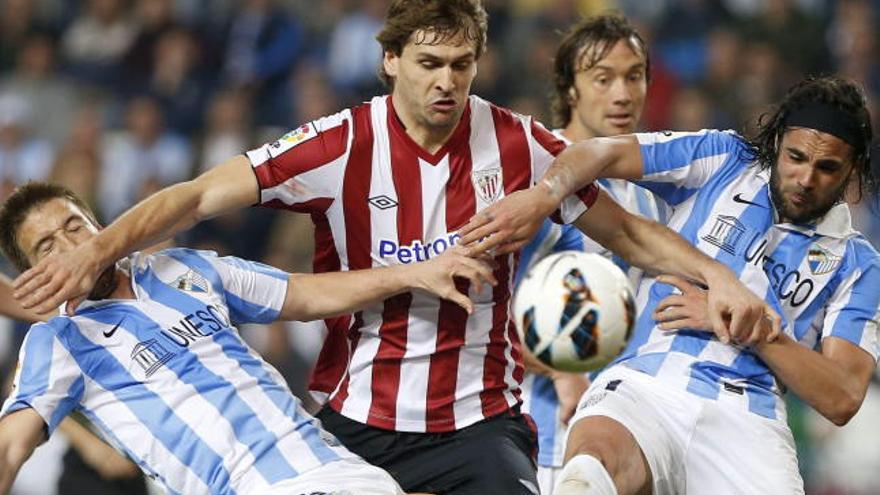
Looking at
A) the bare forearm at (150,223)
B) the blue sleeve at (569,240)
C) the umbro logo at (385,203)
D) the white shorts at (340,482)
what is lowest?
the white shorts at (340,482)

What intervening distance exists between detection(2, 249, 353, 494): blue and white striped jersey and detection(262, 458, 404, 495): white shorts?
0.04 meters

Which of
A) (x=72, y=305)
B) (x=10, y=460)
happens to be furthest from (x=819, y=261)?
(x=10, y=460)

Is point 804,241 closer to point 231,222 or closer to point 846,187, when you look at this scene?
point 846,187

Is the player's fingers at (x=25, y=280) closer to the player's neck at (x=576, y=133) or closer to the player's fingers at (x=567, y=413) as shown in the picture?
the player's fingers at (x=567, y=413)

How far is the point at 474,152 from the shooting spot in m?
4.82

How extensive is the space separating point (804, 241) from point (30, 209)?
2.52 m

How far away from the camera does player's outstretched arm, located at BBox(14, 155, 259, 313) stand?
13.9 ft

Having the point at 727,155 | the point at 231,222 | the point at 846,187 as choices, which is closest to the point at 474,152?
the point at 727,155

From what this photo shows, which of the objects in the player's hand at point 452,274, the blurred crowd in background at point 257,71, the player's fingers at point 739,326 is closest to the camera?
the player's hand at point 452,274

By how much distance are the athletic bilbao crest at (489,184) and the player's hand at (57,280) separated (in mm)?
1223

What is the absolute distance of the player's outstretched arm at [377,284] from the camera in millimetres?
4480

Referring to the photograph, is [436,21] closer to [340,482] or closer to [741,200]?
[741,200]

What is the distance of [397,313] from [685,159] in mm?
1100

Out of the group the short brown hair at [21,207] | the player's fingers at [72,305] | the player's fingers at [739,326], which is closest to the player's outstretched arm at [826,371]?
the player's fingers at [739,326]
